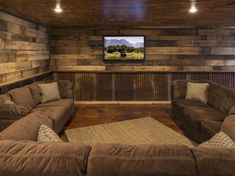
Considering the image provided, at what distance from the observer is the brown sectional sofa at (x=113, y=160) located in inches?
53.1

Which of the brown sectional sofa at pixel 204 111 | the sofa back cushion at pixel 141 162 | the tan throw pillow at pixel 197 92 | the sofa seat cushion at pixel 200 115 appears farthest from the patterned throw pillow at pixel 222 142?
the tan throw pillow at pixel 197 92

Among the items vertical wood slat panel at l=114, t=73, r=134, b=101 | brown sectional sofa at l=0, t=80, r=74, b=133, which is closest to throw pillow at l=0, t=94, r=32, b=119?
brown sectional sofa at l=0, t=80, r=74, b=133

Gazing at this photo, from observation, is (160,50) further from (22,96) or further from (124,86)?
(22,96)

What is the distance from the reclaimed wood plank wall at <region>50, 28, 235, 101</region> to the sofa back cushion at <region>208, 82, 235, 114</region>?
2050 mm

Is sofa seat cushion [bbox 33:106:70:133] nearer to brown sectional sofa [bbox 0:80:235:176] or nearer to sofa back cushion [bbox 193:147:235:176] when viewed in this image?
brown sectional sofa [bbox 0:80:235:176]

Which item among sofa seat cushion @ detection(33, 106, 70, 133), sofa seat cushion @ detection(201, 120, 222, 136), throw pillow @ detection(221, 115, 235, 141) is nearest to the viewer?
throw pillow @ detection(221, 115, 235, 141)

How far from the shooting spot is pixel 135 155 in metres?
1.41

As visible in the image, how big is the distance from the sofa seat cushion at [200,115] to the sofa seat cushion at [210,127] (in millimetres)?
127

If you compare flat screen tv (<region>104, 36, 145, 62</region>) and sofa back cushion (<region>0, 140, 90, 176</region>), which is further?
flat screen tv (<region>104, 36, 145, 62</region>)

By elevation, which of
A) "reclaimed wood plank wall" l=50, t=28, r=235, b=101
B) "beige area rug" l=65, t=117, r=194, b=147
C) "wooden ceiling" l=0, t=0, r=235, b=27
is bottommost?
"beige area rug" l=65, t=117, r=194, b=147

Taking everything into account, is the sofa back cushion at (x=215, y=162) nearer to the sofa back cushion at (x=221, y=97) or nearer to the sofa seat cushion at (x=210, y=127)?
the sofa seat cushion at (x=210, y=127)

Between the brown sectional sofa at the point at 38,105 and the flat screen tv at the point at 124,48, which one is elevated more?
the flat screen tv at the point at 124,48

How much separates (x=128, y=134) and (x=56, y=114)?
1.28m

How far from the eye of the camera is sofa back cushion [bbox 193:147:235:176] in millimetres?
1354
